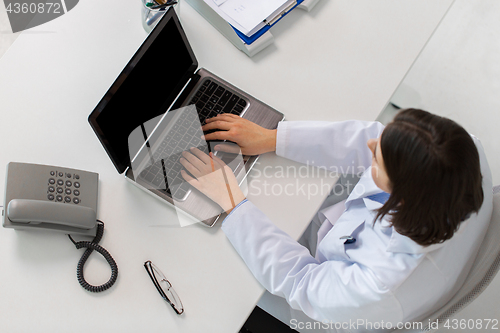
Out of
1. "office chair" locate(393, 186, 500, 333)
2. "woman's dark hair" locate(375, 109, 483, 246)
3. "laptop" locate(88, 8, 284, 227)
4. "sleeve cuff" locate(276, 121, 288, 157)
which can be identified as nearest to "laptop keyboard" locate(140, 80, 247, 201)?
"laptop" locate(88, 8, 284, 227)

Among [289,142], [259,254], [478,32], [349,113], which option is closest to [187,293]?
→ [259,254]

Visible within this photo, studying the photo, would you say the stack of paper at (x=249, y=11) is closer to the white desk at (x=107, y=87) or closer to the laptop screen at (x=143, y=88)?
the white desk at (x=107, y=87)

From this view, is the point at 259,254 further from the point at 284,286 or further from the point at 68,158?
the point at 68,158

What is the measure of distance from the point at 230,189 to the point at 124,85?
1.08ft

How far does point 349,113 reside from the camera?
1.00 metres

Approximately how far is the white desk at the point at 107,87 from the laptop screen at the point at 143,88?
4.9 inches

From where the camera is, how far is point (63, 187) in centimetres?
82

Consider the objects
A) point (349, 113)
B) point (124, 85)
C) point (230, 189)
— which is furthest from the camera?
point (349, 113)

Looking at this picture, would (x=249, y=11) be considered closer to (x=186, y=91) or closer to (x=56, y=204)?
(x=186, y=91)

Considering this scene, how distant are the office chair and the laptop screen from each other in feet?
2.41

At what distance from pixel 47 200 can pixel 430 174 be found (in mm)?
757

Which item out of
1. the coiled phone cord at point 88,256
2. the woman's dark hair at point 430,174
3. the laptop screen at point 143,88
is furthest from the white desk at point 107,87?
the woman's dark hair at point 430,174

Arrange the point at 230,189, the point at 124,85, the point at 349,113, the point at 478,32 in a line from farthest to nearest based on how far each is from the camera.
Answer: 1. the point at 478,32
2. the point at 349,113
3. the point at 230,189
4. the point at 124,85

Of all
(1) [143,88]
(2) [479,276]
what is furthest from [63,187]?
(2) [479,276]
